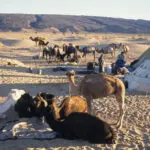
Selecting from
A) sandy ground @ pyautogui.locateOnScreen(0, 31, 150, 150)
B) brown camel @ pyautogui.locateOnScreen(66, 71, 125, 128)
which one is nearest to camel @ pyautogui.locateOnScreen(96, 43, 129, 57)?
sandy ground @ pyautogui.locateOnScreen(0, 31, 150, 150)

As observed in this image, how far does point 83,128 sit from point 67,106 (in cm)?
105

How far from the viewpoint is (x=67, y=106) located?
10.1m

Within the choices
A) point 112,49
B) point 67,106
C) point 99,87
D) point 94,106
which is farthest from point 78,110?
point 112,49

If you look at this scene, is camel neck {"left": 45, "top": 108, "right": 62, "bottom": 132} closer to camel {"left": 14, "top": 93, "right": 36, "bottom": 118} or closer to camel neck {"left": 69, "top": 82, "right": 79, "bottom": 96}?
camel {"left": 14, "top": 93, "right": 36, "bottom": 118}

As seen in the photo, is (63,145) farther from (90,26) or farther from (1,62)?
(90,26)

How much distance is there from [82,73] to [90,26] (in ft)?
343

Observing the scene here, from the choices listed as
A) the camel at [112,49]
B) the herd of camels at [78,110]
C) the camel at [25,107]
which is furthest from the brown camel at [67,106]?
the camel at [112,49]

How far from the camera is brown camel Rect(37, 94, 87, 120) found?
961 cm

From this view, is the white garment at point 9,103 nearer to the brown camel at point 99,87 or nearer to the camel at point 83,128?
the brown camel at point 99,87

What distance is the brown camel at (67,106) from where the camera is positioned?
31.5 ft

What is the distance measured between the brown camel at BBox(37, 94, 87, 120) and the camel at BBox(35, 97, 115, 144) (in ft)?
0.54

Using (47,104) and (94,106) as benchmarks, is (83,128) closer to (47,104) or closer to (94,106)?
(47,104)

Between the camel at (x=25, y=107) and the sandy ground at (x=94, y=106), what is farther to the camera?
the camel at (x=25, y=107)

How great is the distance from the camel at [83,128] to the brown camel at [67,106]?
165mm
